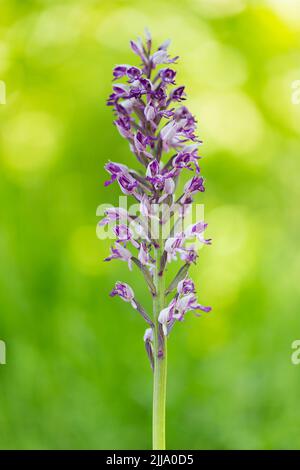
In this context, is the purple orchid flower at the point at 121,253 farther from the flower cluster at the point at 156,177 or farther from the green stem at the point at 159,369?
the green stem at the point at 159,369

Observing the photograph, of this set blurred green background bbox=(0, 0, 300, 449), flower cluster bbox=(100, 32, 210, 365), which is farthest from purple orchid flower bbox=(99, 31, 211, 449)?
blurred green background bbox=(0, 0, 300, 449)

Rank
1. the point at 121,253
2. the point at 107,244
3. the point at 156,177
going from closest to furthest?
1. the point at 156,177
2. the point at 121,253
3. the point at 107,244

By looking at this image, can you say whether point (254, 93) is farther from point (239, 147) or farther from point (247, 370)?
point (247, 370)

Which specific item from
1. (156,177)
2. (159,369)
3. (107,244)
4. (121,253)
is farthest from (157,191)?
(107,244)

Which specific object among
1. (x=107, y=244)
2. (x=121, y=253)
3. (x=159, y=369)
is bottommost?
(x=159, y=369)

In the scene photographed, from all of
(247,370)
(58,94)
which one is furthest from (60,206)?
(247,370)

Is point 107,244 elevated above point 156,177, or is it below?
above

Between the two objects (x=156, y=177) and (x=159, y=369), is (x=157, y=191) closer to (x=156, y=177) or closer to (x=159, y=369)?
(x=156, y=177)
